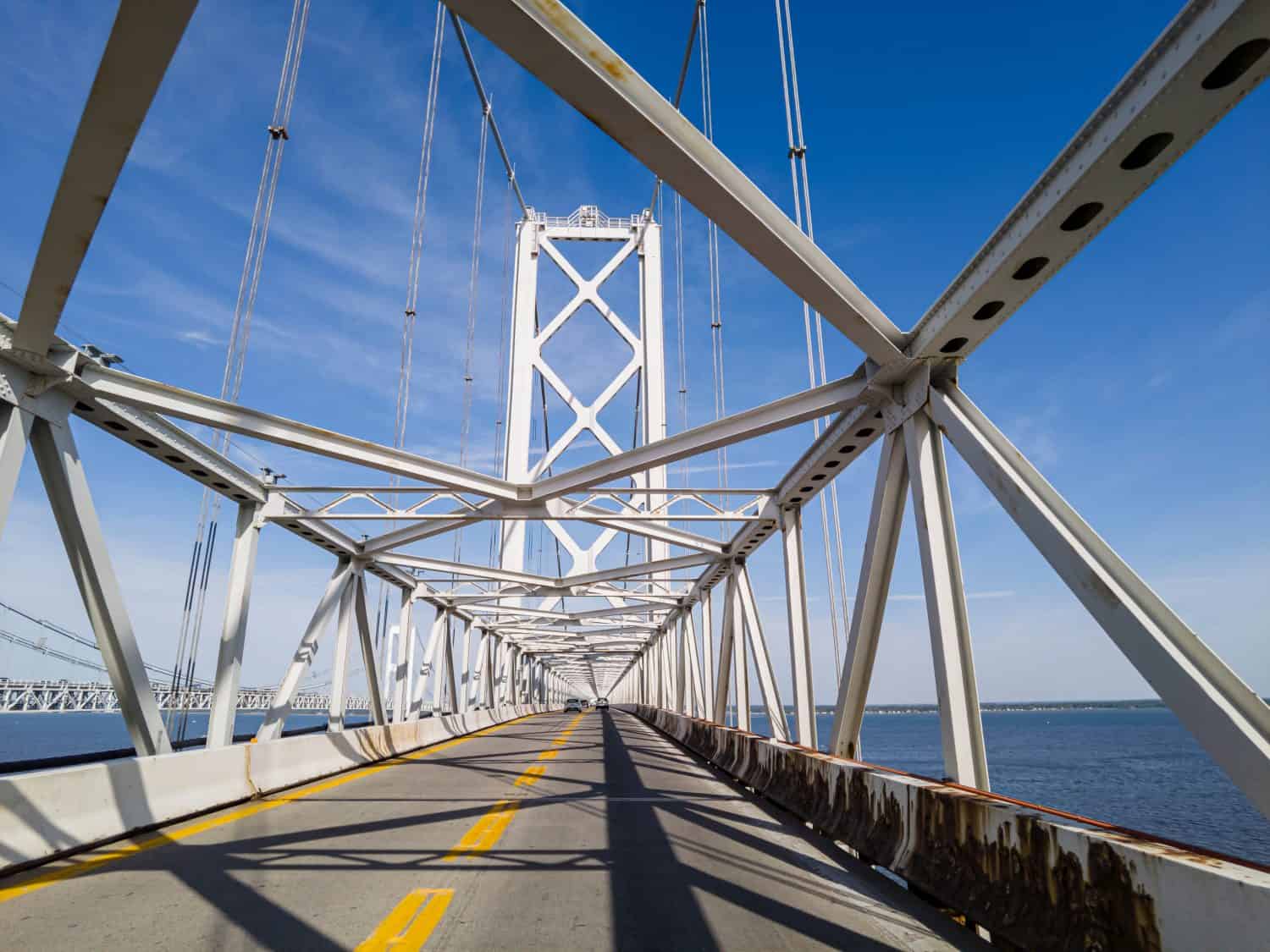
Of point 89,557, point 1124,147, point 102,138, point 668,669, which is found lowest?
point 89,557

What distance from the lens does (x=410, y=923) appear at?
420cm

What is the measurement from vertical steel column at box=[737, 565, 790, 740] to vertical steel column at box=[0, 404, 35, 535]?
10.5 meters

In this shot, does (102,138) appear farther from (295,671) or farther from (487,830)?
(295,671)

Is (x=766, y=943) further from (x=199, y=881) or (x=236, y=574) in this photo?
(x=236, y=574)

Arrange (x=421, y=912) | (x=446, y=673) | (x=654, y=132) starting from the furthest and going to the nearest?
(x=446, y=673), (x=654, y=132), (x=421, y=912)

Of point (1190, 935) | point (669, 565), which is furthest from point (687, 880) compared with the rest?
point (669, 565)

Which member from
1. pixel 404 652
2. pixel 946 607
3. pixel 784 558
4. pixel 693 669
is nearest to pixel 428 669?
pixel 404 652

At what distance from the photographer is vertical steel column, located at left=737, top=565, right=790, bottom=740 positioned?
44.3ft

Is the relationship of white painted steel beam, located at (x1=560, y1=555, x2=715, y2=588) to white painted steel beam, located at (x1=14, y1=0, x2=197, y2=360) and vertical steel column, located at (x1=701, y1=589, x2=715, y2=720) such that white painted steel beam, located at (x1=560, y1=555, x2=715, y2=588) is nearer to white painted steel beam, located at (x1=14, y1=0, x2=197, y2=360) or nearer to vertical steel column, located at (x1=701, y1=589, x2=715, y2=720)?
vertical steel column, located at (x1=701, y1=589, x2=715, y2=720)

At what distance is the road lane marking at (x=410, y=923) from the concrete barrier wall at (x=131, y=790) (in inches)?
127

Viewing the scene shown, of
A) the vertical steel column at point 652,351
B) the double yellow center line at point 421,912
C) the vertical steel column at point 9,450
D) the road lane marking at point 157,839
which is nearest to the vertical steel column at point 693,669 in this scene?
the vertical steel column at point 652,351

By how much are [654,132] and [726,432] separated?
5.04 metres

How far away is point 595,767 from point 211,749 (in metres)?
6.93

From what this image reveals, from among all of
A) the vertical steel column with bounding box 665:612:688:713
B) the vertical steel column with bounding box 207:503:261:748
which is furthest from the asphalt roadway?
the vertical steel column with bounding box 665:612:688:713
